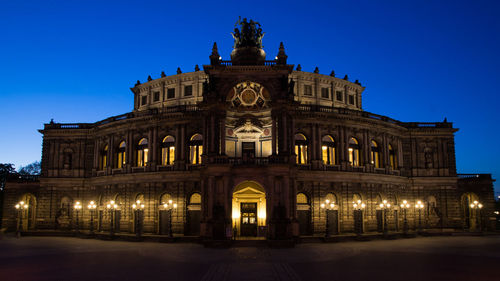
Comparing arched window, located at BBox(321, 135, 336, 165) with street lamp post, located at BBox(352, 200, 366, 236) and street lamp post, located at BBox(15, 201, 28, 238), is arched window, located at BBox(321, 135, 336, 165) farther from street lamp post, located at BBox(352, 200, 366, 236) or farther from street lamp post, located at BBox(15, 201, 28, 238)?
street lamp post, located at BBox(15, 201, 28, 238)

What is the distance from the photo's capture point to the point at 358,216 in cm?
4450

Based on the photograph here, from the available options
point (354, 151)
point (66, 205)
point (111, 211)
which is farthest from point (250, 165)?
point (66, 205)

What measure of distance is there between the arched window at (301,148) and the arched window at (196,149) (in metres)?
11.2

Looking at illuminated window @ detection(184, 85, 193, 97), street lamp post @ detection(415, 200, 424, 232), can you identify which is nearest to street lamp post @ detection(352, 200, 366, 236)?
street lamp post @ detection(415, 200, 424, 232)

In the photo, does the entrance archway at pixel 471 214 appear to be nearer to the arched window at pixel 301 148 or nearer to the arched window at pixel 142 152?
the arched window at pixel 301 148

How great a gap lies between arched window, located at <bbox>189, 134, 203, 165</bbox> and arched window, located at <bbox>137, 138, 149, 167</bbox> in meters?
6.23

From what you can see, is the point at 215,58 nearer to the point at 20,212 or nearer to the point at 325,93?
the point at 325,93

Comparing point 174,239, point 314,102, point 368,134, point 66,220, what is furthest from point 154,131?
point 368,134

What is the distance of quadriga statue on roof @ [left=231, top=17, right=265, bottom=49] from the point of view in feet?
147

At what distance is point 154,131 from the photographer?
47.4m

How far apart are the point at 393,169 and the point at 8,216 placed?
53.8m

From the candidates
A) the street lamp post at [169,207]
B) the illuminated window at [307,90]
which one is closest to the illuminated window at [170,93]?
the street lamp post at [169,207]

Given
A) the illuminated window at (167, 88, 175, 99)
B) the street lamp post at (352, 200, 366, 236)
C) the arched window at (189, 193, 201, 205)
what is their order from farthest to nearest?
1. the illuminated window at (167, 88, 175, 99)
2. the arched window at (189, 193, 201, 205)
3. the street lamp post at (352, 200, 366, 236)

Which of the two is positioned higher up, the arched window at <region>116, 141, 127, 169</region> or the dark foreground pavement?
the arched window at <region>116, 141, 127, 169</region>
